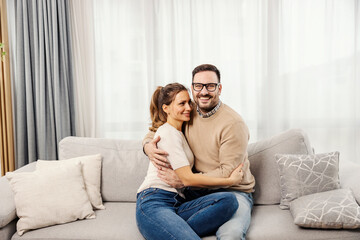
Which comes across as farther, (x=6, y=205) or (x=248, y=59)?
(x=248, y=59)

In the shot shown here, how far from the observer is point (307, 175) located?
2.16 m

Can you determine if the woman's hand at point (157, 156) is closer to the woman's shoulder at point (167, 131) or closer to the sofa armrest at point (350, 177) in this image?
the woman's shoulder at point (167, 131)

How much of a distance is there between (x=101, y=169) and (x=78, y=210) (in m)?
0.40

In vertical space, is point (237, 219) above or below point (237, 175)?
below

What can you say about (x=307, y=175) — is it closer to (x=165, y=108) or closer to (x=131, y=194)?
(x=165, y=108)

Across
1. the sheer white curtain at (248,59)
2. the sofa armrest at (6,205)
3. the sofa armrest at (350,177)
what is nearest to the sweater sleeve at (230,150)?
the sofa armrest at (350,177)

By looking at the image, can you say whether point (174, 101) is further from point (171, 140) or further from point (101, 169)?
point (101, 169)

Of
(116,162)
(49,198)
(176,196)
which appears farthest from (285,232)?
(49,198)

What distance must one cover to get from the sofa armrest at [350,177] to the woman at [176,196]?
681 mm

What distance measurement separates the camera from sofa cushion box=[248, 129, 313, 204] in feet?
7.69

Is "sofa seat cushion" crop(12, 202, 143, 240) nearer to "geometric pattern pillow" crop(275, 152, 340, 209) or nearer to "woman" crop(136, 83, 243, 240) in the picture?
"woman" crop(136, 83, 243, 240)

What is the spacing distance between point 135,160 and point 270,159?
3.03 ft

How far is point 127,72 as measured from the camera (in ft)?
11.2

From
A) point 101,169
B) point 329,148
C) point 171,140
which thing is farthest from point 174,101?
point 329,148
